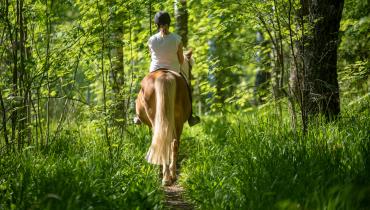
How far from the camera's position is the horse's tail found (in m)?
6.31

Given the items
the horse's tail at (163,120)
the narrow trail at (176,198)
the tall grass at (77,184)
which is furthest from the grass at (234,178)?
the horse's tail at (163,120)

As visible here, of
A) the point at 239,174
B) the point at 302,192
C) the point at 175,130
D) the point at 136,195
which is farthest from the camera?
the point at 175,130

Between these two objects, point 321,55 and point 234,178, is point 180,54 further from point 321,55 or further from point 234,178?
point 234,178

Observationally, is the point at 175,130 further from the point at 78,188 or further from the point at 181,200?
the point at 78,188

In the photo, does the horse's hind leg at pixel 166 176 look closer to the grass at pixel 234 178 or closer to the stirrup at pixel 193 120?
the grass at pixel 234 178

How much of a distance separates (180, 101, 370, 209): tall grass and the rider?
1.32 meters

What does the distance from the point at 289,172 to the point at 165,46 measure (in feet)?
9.99

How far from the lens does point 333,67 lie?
7.34 meters

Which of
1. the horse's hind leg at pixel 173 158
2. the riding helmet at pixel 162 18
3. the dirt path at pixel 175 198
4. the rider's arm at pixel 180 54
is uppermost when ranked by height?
the riding helmet at pixel 162 18

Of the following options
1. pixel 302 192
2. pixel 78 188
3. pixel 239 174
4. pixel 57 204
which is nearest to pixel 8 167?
pixel 78 188

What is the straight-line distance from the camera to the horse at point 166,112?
6344mm

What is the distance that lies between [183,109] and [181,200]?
5.58ft

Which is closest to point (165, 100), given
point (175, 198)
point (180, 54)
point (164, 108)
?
point (164, 108)

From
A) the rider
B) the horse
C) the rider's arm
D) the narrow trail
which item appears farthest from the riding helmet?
the narrow trail
